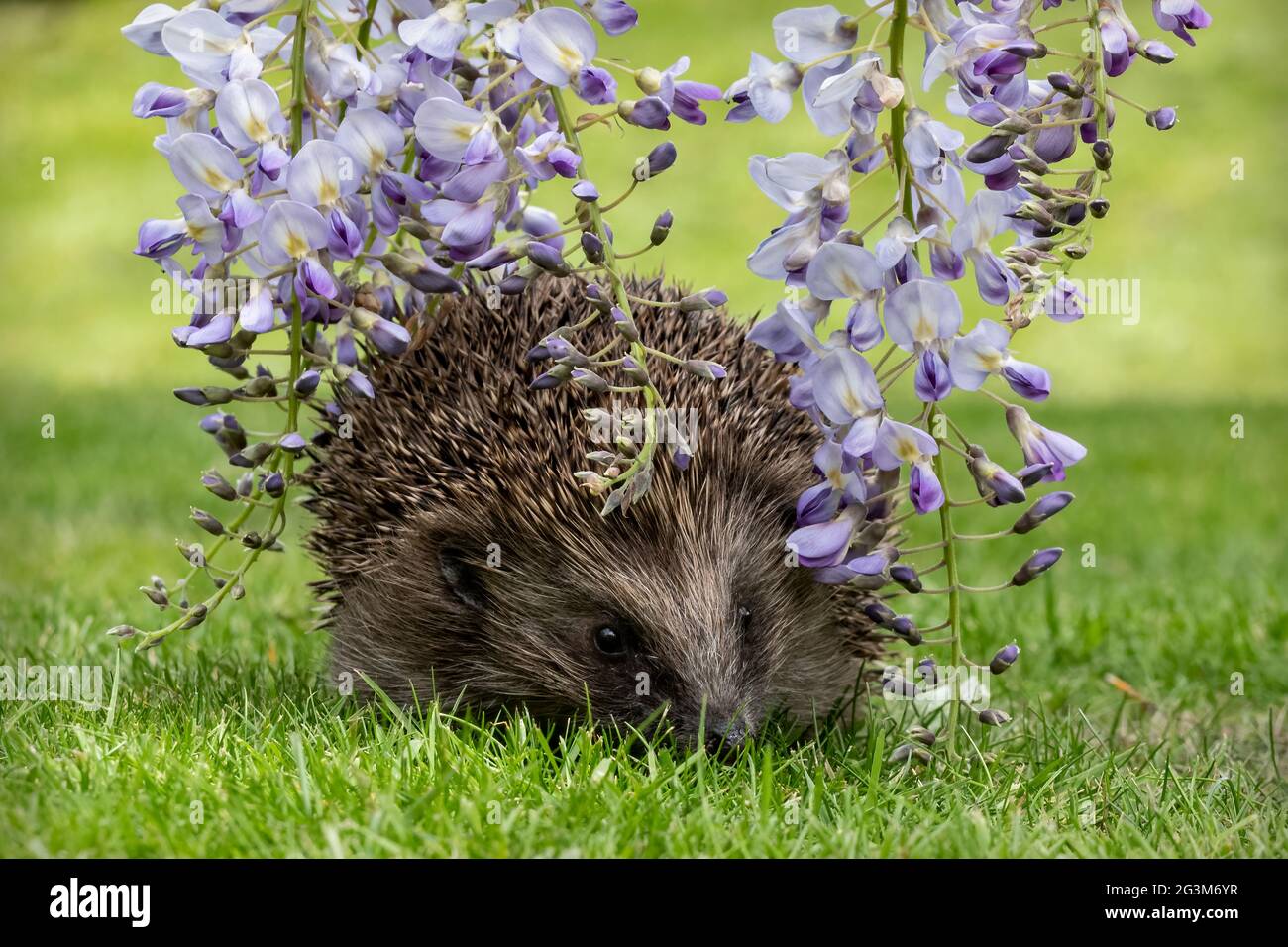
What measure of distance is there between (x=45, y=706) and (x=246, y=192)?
160 centimetres

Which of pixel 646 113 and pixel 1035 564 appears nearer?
pixel 646 113

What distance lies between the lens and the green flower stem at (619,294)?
11.5 ft

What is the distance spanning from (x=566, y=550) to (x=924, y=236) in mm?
1320

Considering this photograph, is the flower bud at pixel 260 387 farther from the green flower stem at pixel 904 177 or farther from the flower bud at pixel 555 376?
the green flower stem at pixel 904 177

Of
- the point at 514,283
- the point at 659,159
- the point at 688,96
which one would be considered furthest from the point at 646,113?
the point at 514,283

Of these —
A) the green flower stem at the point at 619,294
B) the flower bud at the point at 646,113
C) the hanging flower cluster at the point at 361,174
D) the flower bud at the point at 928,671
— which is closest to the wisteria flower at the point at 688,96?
the hanging flower cluster at the point at 361,174

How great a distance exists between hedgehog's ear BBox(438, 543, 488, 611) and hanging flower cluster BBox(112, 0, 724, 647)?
50 centimetres

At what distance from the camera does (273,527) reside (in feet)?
14.0

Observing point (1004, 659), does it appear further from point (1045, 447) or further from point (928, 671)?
point (1045, 447)

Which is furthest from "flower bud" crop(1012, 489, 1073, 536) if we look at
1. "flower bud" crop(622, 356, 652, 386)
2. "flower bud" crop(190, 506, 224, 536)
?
"flower bud" crop(190, 506, 224, 536)

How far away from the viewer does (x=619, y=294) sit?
12.1ft

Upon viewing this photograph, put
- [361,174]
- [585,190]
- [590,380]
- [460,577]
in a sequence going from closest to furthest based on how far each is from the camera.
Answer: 1. [590,380]
2. [585,190]
3. [361,174]
4. [460,577]
